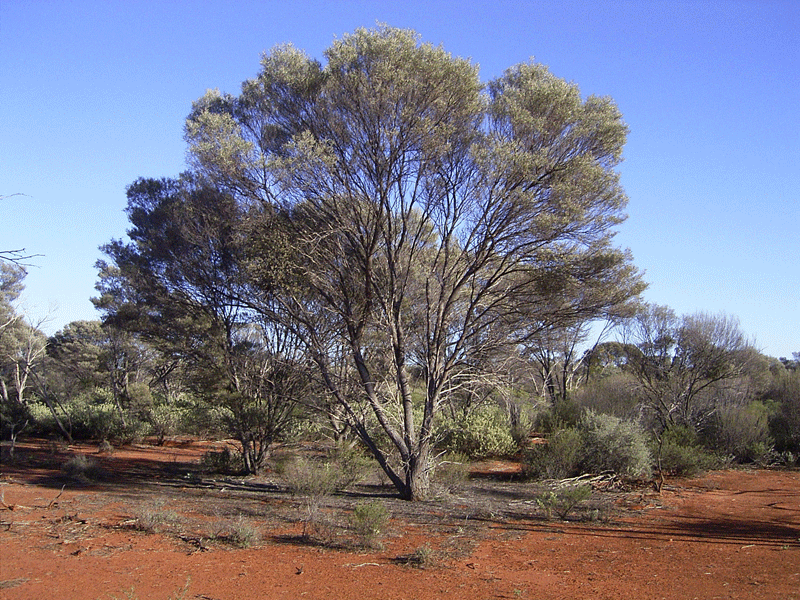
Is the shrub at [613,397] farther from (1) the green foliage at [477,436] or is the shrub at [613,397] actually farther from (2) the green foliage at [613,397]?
(1) the green foliage at [477,436]

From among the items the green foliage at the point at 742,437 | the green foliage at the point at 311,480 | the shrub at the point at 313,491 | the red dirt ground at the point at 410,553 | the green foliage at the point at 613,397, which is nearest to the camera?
the red dirt ground at the point at 410,553

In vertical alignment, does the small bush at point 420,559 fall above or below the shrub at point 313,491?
below

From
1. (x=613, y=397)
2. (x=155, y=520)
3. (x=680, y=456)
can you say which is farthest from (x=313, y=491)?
(x=613, y=397)

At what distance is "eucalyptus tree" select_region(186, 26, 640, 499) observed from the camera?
34.9ft

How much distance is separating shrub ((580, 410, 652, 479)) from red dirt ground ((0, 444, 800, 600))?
2162mm

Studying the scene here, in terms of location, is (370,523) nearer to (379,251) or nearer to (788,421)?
(379,251)

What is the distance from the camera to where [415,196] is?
1114cm

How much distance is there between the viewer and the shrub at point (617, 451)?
13.0m

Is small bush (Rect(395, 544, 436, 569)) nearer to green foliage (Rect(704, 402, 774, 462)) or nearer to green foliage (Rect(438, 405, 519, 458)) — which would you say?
green foliage (Rect(438, 405, 519, 458))

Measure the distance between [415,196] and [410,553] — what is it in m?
6.44

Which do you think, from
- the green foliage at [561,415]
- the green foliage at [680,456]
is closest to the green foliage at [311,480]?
the green foliage at [680,456]

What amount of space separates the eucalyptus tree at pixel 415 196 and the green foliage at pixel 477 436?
611 centimetres

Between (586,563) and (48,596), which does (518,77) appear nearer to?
(586,563)

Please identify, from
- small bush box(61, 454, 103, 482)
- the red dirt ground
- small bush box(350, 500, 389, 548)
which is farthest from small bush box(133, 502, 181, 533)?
small bush box(61, 454, 103, 482)
